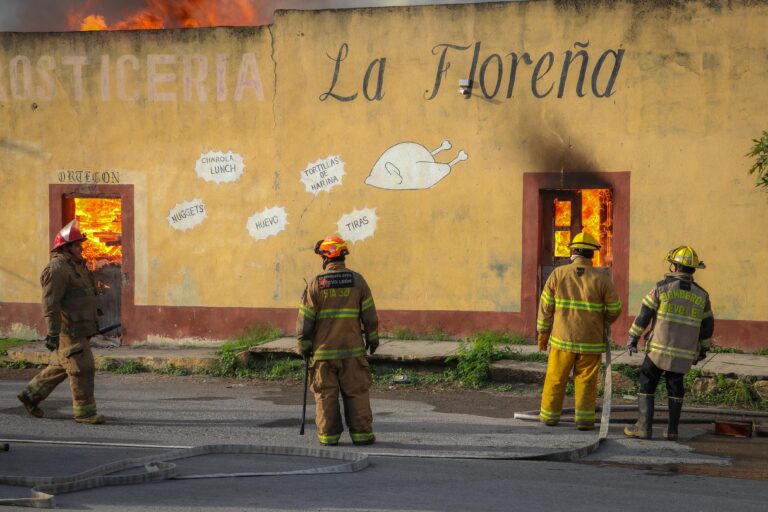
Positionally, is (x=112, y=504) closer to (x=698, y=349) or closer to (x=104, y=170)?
(x=698, y=349)

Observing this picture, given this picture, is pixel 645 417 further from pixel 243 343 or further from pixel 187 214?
pixel 187 214

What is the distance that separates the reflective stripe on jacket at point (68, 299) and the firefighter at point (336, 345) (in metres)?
2.60

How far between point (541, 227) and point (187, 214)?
5.27 metres

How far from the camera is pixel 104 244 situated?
1692cm

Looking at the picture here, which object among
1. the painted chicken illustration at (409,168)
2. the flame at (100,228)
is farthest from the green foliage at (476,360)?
the flame at (100,228)

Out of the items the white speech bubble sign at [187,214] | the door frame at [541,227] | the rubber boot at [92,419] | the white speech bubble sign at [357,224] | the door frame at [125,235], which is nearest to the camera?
the rubber boot at [92,419]

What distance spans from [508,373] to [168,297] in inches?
225

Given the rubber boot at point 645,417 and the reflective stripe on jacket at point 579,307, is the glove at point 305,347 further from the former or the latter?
the rubber boot at point 645,417

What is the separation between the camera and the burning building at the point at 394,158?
14578 millimetres

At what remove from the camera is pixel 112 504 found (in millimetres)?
7059

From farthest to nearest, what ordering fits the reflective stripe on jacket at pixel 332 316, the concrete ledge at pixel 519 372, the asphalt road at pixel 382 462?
the concrete ledge at pixel 519 372 < the reflective stripe on jacket at pixel 332 316 < the asphalt road at pixel 382 462

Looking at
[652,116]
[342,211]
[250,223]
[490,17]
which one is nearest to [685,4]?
[652,116]

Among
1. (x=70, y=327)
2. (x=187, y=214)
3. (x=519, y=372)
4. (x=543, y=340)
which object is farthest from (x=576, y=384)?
(x=187, y=214)

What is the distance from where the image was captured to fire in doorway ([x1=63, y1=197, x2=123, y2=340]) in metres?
16.8
